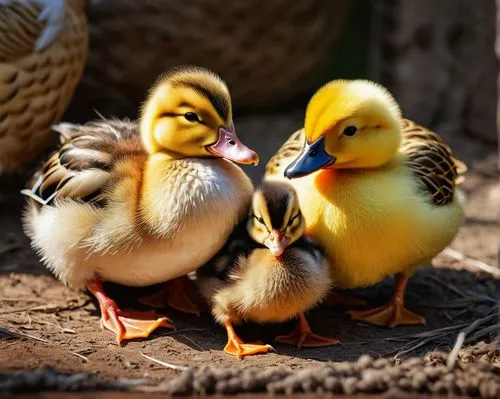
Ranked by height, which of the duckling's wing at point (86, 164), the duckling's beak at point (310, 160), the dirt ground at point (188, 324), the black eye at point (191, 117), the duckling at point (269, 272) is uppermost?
the black eye at point (191, 117)

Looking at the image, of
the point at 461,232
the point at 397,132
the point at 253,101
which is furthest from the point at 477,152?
the point at 397,132

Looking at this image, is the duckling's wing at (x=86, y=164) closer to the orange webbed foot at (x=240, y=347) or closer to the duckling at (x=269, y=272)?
the duckling at (x=269, y=272)

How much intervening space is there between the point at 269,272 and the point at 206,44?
9.24 ft

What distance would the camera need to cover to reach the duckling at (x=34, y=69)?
4.40 m

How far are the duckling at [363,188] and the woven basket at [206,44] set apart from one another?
2.21m

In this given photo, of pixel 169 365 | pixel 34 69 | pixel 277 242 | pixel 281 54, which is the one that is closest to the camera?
pixel 169 365

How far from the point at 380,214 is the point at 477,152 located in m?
2.75

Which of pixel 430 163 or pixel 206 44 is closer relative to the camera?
pixel 430 163

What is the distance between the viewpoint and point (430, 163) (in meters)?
3.99

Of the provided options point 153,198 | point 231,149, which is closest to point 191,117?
point 231,149

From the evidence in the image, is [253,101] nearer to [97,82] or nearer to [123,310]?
[97,82]

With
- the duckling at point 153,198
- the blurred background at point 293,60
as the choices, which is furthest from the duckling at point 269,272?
the blurred background at point 293,60

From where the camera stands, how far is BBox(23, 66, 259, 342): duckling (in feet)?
11.7

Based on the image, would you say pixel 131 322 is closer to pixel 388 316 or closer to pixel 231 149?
pixel 231 149
